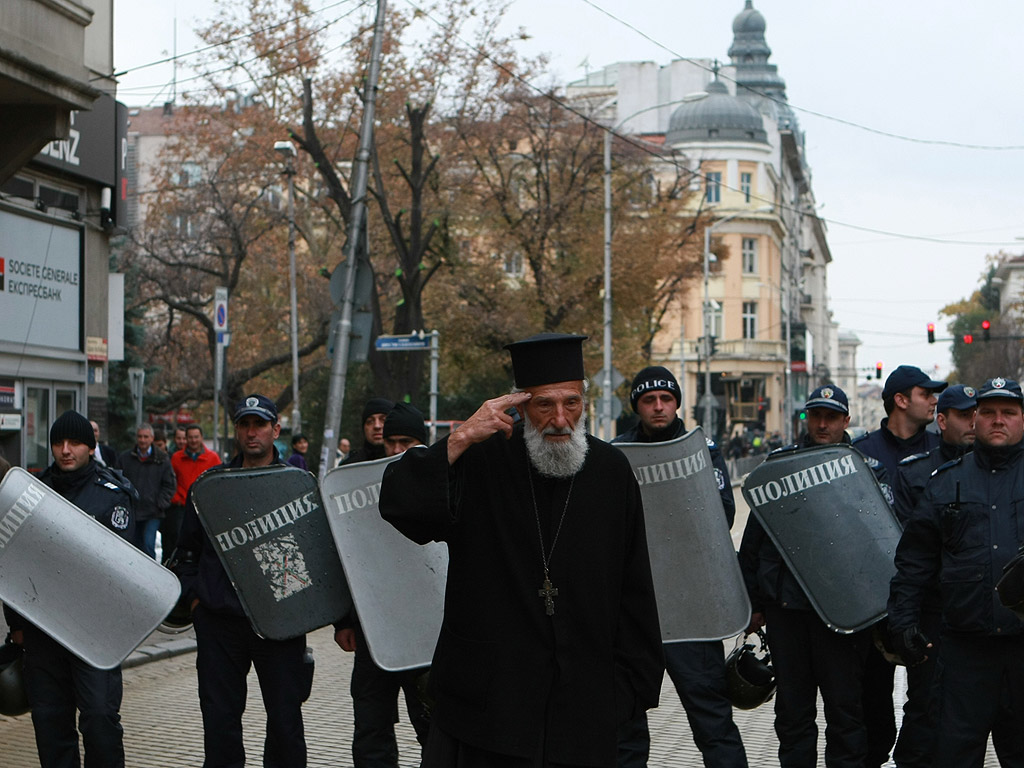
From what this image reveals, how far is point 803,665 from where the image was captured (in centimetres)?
622

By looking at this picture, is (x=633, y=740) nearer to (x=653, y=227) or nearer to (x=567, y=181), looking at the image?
(x=567, y=181)

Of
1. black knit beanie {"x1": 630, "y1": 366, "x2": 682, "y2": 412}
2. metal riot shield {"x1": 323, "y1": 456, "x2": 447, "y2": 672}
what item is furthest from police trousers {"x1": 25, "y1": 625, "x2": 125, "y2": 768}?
black knit beanie {"x1": 630, "y1": 366, "x2": 682, "y2": 412}

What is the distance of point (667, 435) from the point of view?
640cm

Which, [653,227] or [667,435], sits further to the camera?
[653,227]

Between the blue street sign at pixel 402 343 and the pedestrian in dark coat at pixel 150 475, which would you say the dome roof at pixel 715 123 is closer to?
the blue street sign at pixel 402 343

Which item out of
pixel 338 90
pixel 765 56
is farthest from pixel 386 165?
pixel 765 56

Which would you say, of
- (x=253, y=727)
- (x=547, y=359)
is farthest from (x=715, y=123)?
(x=547, y=359)

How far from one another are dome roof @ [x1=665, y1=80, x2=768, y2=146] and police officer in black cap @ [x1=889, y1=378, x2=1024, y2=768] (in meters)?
71.9

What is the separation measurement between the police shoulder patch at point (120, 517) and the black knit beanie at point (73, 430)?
0.29 m

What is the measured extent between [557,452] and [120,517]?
297 centimetres

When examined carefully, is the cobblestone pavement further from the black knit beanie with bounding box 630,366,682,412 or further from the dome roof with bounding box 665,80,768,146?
the dome roof with bounding box 665,80,768,146

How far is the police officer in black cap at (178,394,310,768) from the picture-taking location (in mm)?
6051

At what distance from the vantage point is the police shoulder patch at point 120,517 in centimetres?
627

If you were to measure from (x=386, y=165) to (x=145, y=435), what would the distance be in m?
20.3
